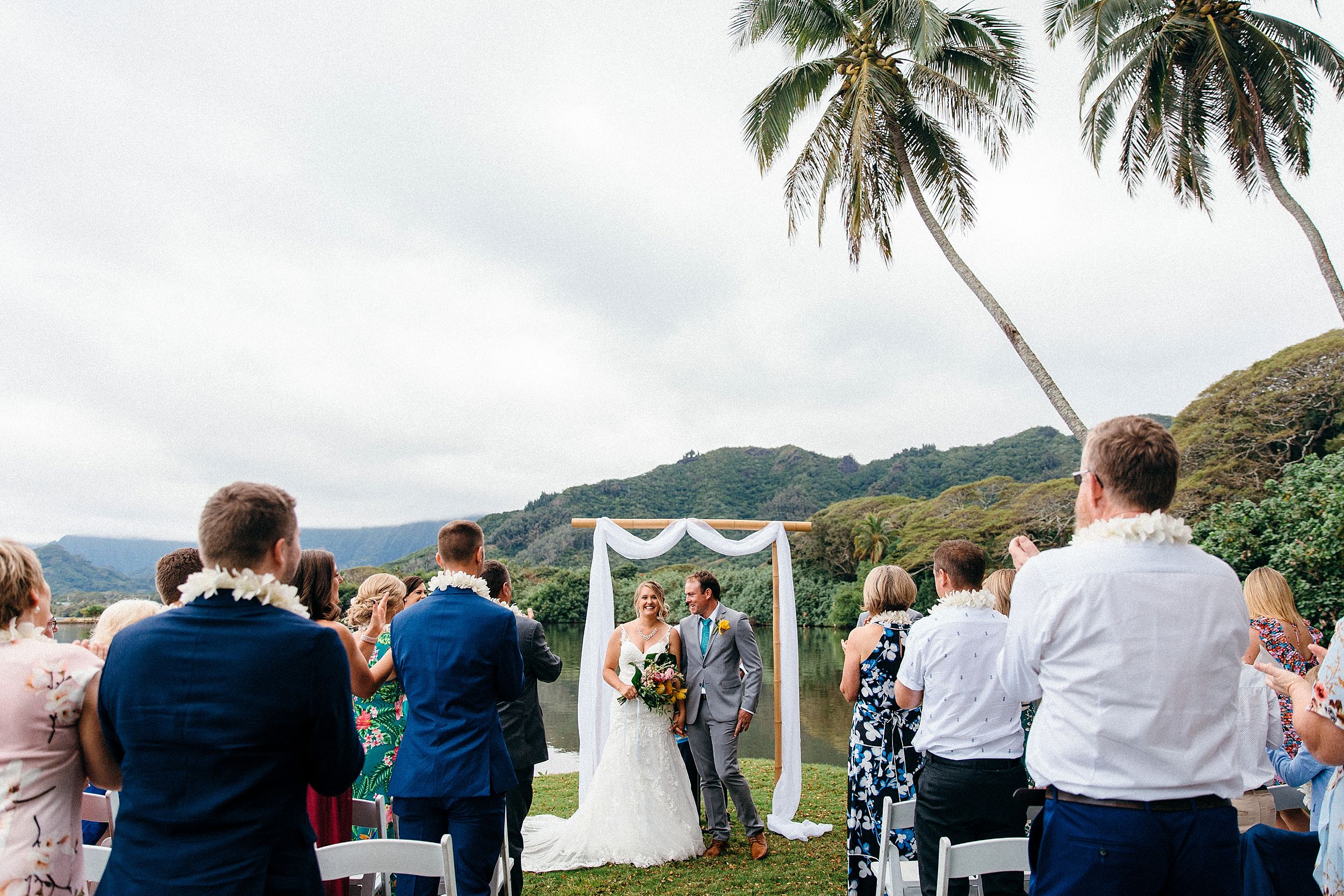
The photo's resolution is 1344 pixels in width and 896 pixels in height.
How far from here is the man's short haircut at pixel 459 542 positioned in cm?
363

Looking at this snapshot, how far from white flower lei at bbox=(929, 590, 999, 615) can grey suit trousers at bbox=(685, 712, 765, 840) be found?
3115 millimetres

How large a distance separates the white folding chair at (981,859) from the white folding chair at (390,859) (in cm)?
152

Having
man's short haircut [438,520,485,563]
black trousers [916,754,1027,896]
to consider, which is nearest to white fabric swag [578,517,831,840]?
man's short haircut [438,520,485,563]

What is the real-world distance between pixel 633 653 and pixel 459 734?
318 centimetres

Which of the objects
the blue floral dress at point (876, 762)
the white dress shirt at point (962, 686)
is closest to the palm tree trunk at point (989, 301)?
the blue floral dress at point (876, 762)

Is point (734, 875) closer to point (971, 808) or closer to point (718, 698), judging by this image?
point (718, 698)

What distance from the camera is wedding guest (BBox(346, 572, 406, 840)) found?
4.15m

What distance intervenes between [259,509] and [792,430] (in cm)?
5439

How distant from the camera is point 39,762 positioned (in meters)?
2.00

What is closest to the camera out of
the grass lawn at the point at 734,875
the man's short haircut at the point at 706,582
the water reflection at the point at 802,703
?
the grass lawn at the point at 734,875

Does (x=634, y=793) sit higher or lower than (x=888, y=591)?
lower

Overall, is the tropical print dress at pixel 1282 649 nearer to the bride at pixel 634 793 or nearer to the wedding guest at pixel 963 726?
the wedding guest at pixel 963 726

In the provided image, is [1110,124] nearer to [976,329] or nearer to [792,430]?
[976,329]

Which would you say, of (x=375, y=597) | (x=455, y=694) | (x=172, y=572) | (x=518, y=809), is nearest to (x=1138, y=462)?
(x=455, y=694)
